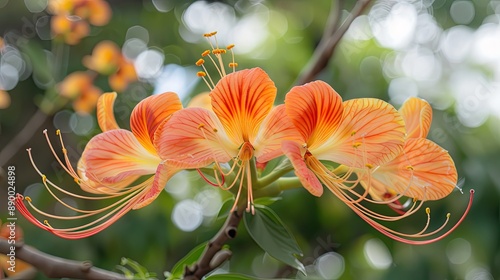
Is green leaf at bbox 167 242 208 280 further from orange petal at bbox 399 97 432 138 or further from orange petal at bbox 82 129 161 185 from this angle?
orange petal at bbox 399 97 432 138

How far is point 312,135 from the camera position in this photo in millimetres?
531

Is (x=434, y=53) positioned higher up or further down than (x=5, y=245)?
further down

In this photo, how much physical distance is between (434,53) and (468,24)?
182mm

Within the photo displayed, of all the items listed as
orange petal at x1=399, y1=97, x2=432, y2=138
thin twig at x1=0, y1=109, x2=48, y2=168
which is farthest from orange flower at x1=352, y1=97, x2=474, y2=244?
thin twig at x1=0, y1=109, x2=48, y2=168

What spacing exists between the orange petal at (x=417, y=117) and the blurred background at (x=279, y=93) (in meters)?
0.31

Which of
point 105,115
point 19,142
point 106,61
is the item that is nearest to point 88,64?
point 106,61

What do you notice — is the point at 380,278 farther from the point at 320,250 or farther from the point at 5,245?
the point at 5,245

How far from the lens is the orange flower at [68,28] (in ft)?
4.26

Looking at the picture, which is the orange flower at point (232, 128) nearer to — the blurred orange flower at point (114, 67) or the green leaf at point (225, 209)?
the green leaf at point (225, 209)

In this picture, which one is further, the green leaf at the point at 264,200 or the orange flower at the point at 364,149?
the green leaf at the point at 264,200

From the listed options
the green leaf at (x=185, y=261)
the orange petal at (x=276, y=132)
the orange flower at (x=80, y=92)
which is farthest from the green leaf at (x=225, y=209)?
the orange flower at (x=80, y=92)

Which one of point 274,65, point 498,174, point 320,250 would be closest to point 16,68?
point 274,65

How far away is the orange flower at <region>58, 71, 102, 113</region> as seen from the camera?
1302 mm

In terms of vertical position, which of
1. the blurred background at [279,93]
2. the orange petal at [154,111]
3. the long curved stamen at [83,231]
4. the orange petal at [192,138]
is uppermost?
the orange petal at [154,111]
